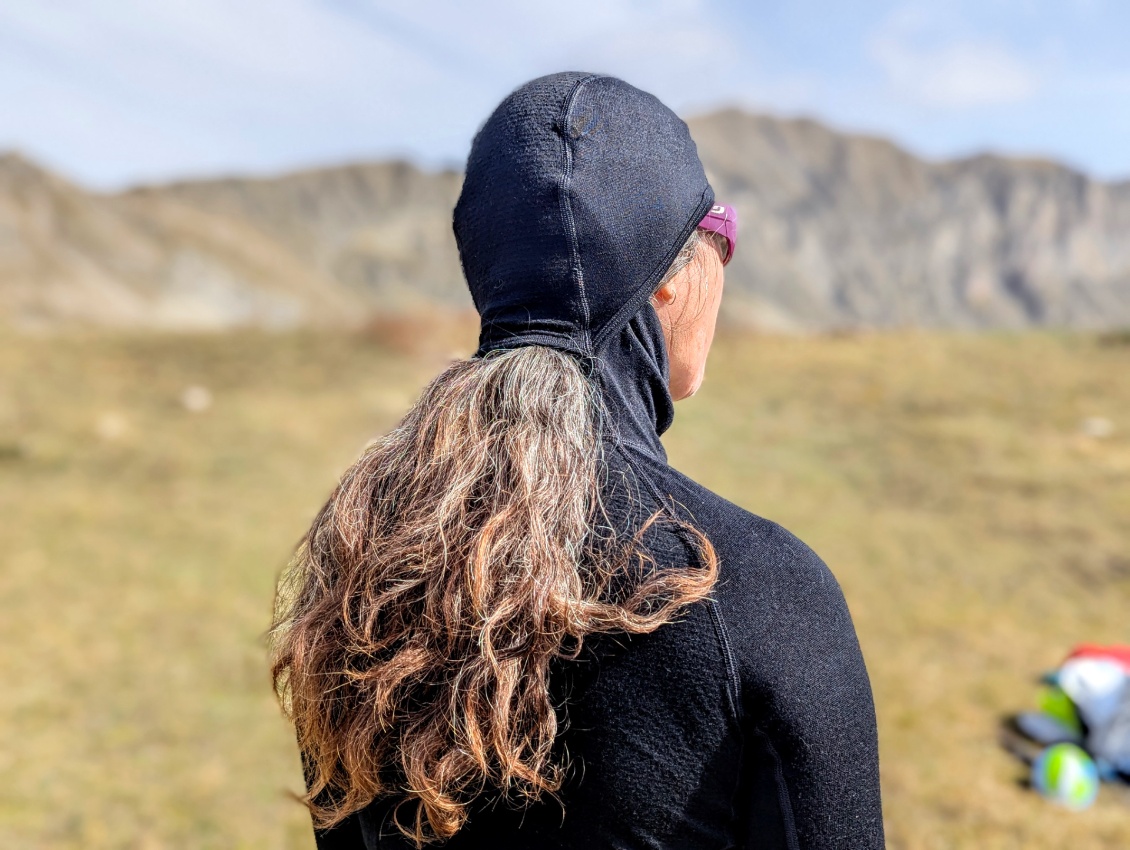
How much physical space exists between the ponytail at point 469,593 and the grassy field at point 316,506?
162 inches

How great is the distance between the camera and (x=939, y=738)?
226 inches

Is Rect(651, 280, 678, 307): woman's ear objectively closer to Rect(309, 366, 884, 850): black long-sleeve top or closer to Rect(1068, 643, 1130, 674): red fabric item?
Rect(309, 366, 884, 850): black long-sleeve top

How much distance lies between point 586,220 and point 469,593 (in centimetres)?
49

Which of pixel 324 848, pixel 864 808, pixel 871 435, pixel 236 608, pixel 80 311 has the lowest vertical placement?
pixel 80 311

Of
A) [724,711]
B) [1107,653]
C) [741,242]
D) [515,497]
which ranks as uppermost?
[515,497]

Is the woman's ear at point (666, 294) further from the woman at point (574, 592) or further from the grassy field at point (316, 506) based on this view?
the grassy field at point (316, 506)

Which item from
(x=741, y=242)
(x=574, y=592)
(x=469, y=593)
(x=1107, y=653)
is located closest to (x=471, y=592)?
(x=469, y=593)

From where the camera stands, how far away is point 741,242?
399 feet

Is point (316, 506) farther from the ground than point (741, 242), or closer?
farther from the ground

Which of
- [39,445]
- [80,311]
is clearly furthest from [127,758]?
[80,311]

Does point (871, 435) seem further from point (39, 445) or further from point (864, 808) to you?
point (864, 808)

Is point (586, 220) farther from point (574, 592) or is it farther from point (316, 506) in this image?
point (316, 506)

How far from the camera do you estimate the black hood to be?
1.09m

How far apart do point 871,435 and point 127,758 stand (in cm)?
1081
